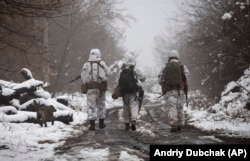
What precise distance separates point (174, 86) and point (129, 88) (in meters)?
1.28

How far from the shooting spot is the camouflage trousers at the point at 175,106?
994 cm

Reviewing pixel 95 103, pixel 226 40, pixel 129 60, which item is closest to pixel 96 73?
pixel 95 103

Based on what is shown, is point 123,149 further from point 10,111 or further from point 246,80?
point 246,80

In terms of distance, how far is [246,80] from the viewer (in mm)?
14305

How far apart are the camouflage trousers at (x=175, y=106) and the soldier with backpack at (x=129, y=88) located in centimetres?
99

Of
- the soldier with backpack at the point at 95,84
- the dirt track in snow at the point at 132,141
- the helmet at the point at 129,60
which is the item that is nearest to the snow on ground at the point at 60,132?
the dirt track in snow at the point at 132,141

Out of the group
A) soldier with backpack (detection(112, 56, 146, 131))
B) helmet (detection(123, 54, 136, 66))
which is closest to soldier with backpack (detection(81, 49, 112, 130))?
soldier with backpack (detection(112, 56, 146, 131))

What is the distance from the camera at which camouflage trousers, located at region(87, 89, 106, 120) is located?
1056 cm

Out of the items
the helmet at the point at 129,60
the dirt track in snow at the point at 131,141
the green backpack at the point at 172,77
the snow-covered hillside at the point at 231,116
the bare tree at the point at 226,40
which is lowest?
the dirt track in snow at the point at 131,141

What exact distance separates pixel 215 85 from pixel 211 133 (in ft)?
31.0

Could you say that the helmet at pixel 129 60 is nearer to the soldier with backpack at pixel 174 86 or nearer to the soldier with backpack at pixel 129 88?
the soldier with backpack at pixel 129 88

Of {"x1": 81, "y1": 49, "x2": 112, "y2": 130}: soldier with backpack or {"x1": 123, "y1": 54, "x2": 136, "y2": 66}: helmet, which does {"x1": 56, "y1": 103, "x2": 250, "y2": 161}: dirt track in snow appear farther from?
{"x1": 123, "y1": 54, "x2": 136, "y2": 66}: helmet

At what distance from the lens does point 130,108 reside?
10.6 meters

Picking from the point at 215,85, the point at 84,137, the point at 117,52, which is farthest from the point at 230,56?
the point at 117,52
